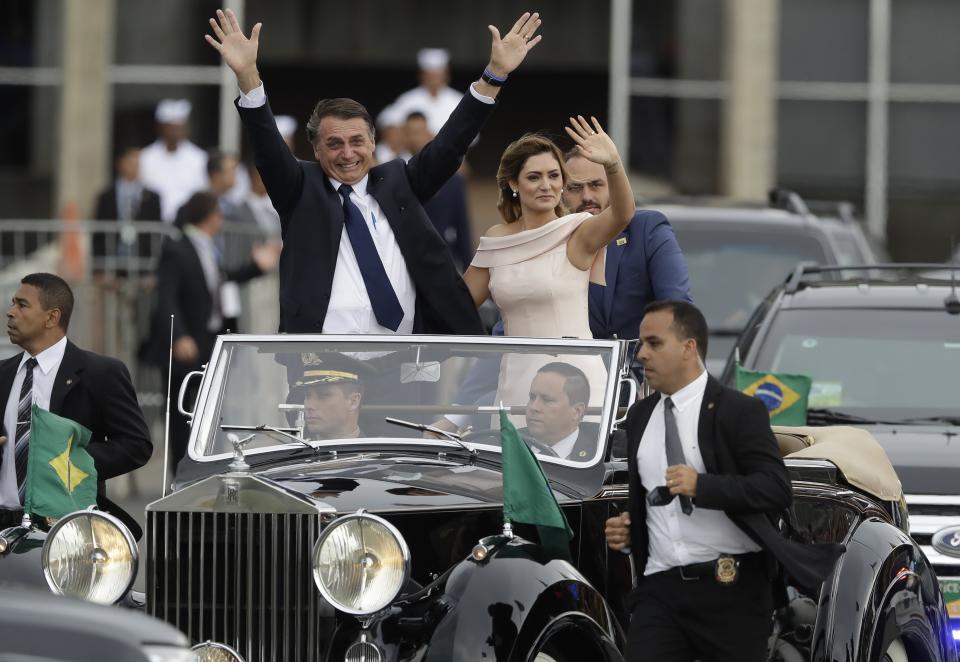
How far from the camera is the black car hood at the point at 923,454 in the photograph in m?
8.10

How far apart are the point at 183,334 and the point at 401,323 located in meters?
5.49

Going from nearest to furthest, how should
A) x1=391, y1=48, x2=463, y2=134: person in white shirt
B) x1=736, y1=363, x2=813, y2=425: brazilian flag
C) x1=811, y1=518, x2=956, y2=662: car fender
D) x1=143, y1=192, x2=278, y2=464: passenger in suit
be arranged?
1. x1=811, y1=518, x2=956, y2=662: car fender
2. x1=736, y1=363, x2=813, y2=425: brazilian flag
3. x1=143, y1=192, x2=278, y2=464: passenger in suit
4. x1=391, y1=48, x2=463, y2=134: person in white shirt

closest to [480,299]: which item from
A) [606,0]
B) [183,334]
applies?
[183,334]

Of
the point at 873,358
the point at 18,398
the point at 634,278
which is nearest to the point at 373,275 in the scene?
the point at 634,278

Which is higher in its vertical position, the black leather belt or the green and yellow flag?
the green and yellow flag

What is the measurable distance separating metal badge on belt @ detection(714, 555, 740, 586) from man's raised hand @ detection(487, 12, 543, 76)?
2.51 m

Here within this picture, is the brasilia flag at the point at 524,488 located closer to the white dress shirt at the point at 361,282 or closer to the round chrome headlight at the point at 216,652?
the round chrome headlight at the point at 216,652

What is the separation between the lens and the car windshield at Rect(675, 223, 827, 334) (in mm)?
12203

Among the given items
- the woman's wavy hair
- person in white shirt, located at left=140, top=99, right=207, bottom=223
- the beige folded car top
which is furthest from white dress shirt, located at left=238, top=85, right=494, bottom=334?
person in white shirt, located at left=140, top=99, right=207, bottom=223

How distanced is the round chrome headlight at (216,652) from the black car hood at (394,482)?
54cm

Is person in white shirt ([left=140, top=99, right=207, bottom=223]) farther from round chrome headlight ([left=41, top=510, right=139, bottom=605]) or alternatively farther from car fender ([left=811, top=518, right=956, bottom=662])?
round chrome headlight ([left=41, top=510, right=139, bottom=605])

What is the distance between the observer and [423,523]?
5.94 meters

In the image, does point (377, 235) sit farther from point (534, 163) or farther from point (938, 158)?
point (938, 158)

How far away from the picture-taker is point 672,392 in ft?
18.9
